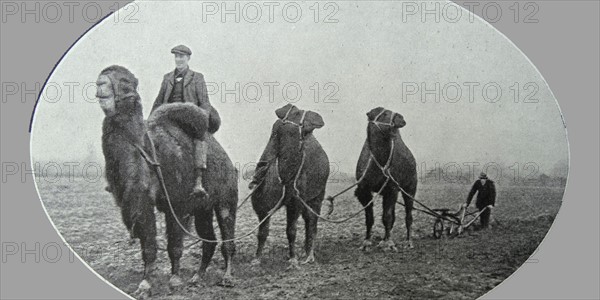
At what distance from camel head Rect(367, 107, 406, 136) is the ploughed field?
46cm

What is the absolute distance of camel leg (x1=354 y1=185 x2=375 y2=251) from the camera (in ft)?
23.9

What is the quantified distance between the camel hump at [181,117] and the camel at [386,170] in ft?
3.68

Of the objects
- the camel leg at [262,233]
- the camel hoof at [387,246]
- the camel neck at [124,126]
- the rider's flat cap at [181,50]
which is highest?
the rider's flat cap at [181,50]

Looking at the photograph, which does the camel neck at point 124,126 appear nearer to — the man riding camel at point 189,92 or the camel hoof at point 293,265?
the man riding camel at point 189,92

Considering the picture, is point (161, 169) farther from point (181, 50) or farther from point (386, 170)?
point (386, 170)

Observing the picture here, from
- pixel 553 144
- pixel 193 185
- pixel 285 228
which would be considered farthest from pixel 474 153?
pixel 193 185

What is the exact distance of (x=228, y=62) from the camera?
705 cm

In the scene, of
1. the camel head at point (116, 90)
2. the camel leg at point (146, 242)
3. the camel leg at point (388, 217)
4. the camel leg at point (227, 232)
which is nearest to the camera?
the camel head at point (116, 90)

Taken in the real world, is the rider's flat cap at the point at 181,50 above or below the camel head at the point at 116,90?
above

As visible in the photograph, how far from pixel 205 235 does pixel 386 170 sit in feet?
4.35

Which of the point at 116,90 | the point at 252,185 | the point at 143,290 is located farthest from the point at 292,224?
the point at 116,90

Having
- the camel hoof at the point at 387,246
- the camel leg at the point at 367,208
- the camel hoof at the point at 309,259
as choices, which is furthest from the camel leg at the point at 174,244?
the camel hoof at the point at 387,246

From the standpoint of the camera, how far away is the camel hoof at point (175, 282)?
7.24 meters

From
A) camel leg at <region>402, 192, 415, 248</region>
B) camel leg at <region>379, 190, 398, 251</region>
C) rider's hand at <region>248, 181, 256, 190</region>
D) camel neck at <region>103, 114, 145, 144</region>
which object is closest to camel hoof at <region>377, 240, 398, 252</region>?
camel leg at <region>379, 190, 398, 251</region>
